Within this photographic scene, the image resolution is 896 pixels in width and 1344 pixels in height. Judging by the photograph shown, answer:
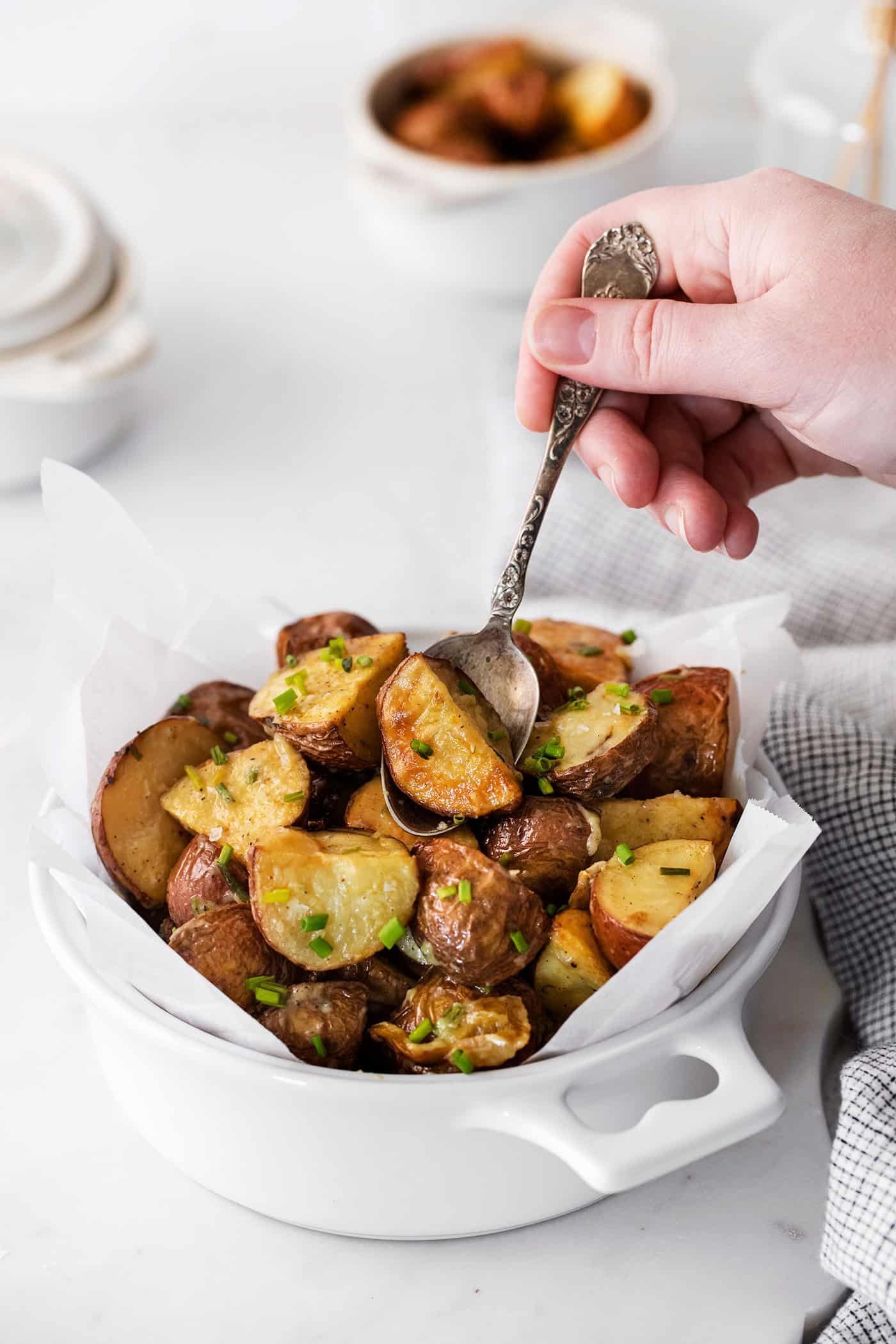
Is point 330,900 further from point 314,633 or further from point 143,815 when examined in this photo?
point 314,633

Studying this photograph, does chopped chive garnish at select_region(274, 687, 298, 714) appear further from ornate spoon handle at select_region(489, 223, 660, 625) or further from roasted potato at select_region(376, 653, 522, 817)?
ornate spoon handle at select_region(489, 223, 660, 625)

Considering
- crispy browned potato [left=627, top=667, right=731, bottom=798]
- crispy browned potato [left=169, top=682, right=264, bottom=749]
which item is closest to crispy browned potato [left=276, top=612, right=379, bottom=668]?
crispy browned potato [left=169, top=682, right=264, bottom=749]

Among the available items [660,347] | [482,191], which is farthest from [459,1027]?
[482,191]

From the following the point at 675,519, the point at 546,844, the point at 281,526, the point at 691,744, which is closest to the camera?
the point at 546,844

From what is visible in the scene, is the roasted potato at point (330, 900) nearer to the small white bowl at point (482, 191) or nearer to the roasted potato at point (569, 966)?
the roasted potato at point (569, 966)

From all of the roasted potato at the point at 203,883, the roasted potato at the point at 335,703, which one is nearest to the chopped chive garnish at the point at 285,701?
the roasted potato at the point at 335,703

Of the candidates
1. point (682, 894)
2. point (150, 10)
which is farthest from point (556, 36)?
point (682, 894)

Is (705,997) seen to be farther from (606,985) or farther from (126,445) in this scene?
(126,445)
